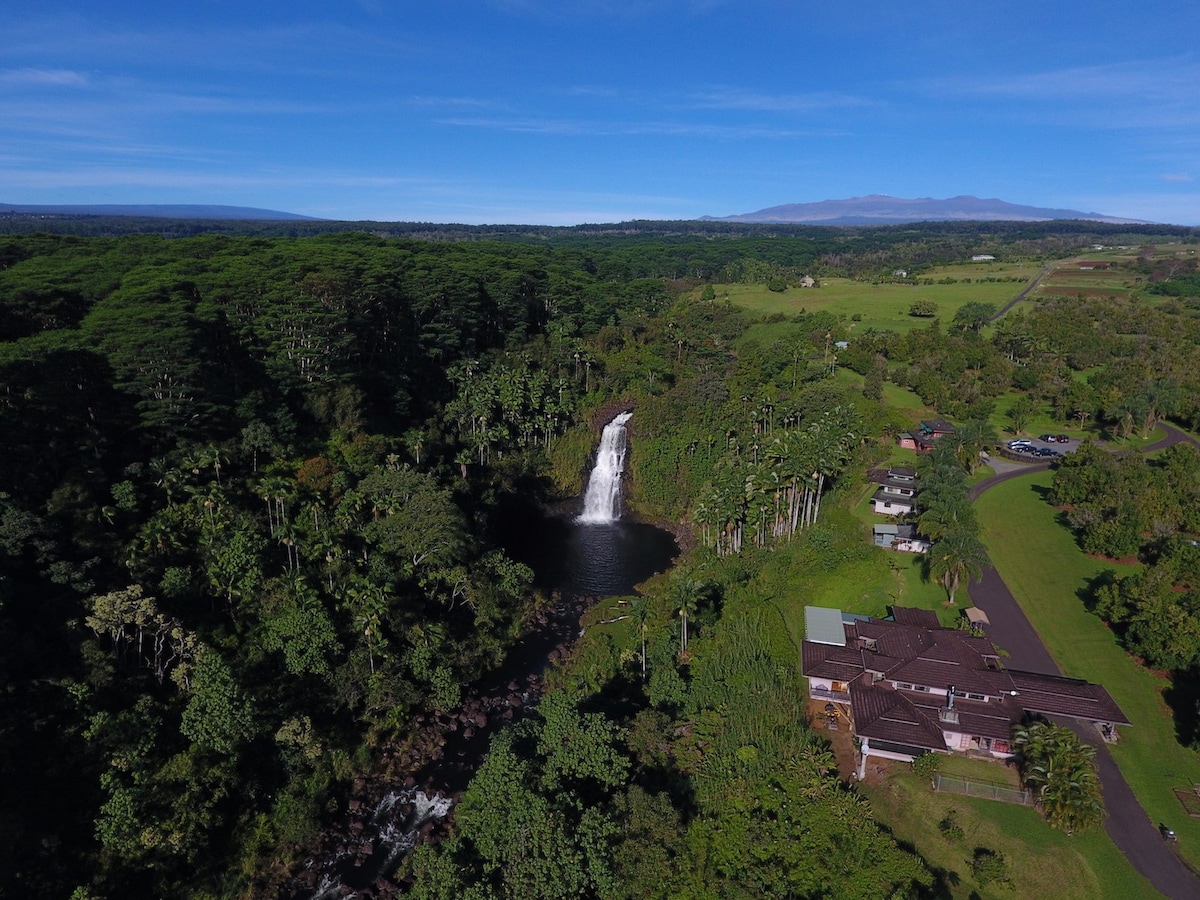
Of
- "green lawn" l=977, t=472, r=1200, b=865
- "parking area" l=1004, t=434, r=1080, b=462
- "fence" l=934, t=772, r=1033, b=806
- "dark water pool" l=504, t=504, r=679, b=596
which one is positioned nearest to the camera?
"fence" l=934, t=772, r=1033, b=806

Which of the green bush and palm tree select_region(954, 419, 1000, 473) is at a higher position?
palm tree select_region(954, 419, 1000, 473)

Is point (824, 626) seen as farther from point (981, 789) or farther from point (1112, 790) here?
point (1112, 790)

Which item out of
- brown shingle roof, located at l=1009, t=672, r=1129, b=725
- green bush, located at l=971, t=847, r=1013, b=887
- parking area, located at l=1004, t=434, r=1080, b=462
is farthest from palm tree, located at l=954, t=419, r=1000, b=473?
green bush, located at l=971, t=847, r=1013, b=887

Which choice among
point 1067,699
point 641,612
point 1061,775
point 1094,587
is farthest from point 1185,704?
point 641,612

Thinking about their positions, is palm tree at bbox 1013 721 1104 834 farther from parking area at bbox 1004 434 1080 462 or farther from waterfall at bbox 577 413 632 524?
parking area at bbox 1004 434 1080 462

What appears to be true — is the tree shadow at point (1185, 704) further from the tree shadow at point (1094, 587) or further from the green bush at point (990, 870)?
the green bush at point (990, 870)

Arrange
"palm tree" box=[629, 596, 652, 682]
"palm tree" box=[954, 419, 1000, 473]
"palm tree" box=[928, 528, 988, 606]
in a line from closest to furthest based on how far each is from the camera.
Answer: "palm tree" box=[928, 528, 988, 606]
"palm tree" box=[629, 596, 652, 682]
"palm tree" box=[954, 419, 1000, 473]
